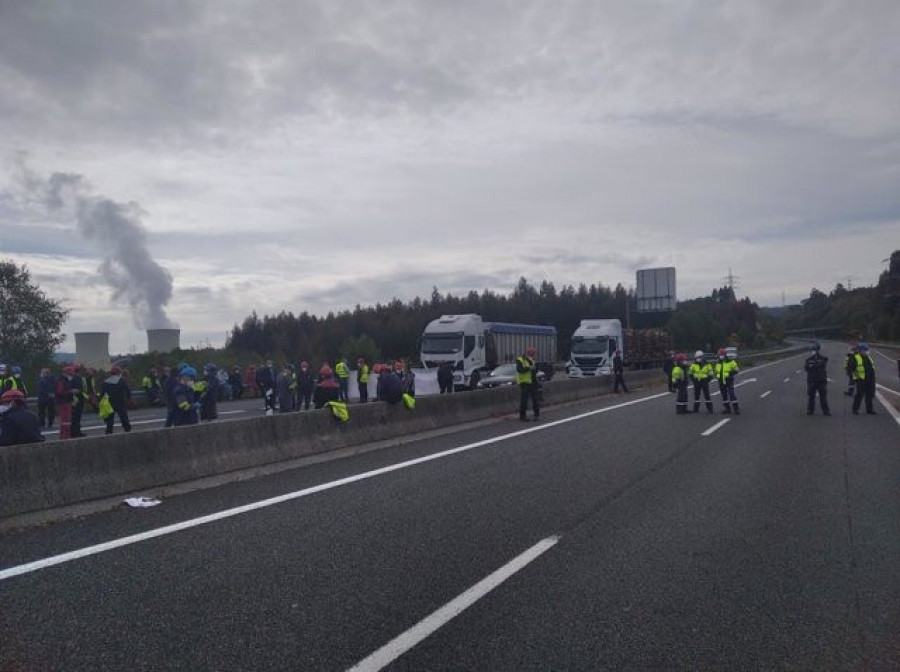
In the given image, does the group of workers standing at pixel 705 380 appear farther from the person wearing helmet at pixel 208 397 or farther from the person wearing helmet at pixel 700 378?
the person wearing helmet at pixel 208 397

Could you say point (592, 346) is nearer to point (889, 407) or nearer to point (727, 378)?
point (889, 407)

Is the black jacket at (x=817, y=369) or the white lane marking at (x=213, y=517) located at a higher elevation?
the black jacket at (x=817, y=369)

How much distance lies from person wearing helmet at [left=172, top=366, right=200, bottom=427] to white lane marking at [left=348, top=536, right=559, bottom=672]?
9351mm

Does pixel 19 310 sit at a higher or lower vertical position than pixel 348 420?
higher

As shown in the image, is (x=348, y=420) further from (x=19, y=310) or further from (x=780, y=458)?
(x=19, y=310)

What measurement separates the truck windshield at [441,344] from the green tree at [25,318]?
28.8 meters

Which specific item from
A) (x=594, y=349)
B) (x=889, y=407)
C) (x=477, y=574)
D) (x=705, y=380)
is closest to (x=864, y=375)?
(x=889, y=407)

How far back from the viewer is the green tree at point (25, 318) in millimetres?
50969

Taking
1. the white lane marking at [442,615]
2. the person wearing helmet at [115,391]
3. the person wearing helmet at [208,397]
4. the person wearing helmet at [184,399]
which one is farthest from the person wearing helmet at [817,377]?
the person wearing helmet at [115,391]

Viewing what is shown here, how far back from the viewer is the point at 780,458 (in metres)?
12.5

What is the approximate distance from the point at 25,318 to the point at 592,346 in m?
35.5

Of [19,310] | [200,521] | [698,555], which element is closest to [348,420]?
[200,521]

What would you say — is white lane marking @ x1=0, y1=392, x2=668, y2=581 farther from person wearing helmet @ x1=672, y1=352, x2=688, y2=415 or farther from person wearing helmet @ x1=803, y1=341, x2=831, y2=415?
person wearing helmet @ x1=803, y1=341, x2=831, y2=415

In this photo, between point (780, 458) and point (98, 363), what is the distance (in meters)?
35.3
